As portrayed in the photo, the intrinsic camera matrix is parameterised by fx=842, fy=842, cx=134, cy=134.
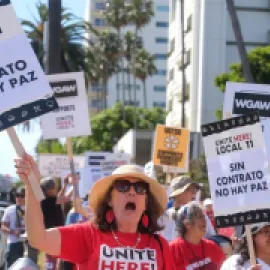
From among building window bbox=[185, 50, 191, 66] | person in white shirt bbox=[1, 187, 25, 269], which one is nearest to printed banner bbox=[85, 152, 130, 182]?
person in white shirt bbox=[1, 187, 25, 269]

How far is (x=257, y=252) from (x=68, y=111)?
4.27 m

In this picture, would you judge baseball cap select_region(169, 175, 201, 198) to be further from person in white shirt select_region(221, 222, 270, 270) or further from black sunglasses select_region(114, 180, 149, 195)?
black sunglasses select_region(114, 180, 149, 195)

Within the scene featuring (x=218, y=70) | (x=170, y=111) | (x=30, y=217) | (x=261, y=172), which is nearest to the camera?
(x=30, y=217)

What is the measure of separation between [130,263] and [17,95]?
1072 millimetres

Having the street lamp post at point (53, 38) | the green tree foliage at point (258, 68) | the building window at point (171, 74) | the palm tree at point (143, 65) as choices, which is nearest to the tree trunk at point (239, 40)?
the street lamp post at point (53, 38)

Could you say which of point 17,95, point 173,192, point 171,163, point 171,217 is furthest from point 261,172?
point 171,163

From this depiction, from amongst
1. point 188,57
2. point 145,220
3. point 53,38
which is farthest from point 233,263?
point 188,57

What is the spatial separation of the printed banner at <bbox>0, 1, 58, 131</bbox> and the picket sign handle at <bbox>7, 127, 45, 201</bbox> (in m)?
0.12

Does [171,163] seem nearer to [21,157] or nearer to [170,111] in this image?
[21,157]

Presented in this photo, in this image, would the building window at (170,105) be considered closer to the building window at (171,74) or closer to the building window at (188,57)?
the building window at (171,74)

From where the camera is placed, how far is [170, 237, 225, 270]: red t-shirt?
20.5ft

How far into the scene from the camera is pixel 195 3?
48656 mm

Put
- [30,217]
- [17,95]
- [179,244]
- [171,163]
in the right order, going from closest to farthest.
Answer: [30,217]
[17,95]
[179,244]
[171,163]

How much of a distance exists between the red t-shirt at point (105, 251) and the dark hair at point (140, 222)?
0.05 metres
